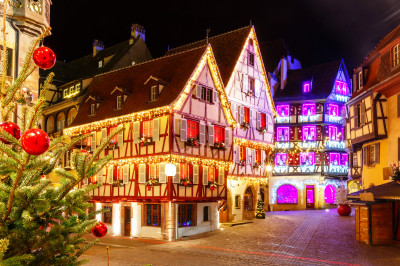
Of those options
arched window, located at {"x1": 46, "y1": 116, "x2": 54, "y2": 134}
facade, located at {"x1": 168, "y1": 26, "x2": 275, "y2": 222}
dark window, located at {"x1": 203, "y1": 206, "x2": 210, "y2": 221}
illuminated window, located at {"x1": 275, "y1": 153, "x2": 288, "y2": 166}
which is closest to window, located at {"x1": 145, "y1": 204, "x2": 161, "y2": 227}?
dark window, located at {"x1": 203, "y1": 206, "x2": 210, "y2": 221}

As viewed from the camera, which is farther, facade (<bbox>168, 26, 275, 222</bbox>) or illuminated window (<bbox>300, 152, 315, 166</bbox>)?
illuminated window (<bbox>300, 152, 315, 166</bbox>)

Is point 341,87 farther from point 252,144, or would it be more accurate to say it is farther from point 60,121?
point 60,121

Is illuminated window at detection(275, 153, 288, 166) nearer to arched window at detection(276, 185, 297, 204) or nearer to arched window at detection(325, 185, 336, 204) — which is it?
arched window at detection(276, 185, 297, 204)

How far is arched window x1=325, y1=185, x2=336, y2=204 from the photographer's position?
45.2 m

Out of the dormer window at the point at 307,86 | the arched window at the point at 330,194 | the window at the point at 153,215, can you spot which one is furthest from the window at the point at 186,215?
the dormer window at the point at 307,86

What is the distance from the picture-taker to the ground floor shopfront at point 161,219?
2520cm

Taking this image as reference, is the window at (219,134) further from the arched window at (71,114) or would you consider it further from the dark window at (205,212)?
the arched window at (71,114)

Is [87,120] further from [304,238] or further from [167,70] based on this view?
[304,238]

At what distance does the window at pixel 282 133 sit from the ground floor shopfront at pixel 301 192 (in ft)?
13.2

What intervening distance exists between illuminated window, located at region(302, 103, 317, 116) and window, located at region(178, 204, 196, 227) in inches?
867

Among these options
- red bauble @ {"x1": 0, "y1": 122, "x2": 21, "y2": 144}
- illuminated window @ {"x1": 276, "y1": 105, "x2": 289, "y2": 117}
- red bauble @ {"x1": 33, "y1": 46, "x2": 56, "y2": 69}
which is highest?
illuminated window @ {"x1": 276, "y1": 105, "x2": 289, "y2": 117}

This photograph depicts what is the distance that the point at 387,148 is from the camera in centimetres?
2502

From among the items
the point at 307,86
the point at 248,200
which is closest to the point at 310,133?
the point at 307,86

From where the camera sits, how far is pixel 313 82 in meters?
46.1
